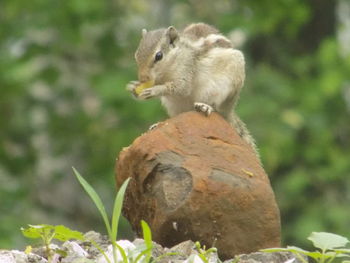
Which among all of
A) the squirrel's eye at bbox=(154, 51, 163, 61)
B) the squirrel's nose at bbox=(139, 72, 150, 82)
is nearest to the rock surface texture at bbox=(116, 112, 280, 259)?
the squirrel's nose at bbox=(139, 72, 150, 82)

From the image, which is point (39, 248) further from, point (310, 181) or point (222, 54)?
point (310, 181)

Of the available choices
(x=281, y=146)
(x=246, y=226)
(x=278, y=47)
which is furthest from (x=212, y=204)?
(x=278, y=47)

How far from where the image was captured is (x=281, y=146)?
14.0 meters

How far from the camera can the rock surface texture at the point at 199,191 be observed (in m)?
6.07

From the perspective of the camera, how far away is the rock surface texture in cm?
607

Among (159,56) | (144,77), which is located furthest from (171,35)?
(144,77)

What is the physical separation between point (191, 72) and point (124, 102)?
5910 mm

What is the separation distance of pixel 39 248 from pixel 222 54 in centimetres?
253

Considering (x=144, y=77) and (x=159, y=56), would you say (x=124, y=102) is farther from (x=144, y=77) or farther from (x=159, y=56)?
(x=144, y=77)

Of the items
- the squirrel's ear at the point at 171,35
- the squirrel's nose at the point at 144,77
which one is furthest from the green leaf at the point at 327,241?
the squirrel's ear at the point at 171,35

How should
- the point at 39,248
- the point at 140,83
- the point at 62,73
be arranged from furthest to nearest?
the point at 62,73
the point at 140,83
the point at 39,248

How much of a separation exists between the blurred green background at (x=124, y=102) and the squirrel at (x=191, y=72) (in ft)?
16.9

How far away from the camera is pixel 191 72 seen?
317 inches

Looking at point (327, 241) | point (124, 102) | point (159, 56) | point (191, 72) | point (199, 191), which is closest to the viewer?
point (327, 241)
